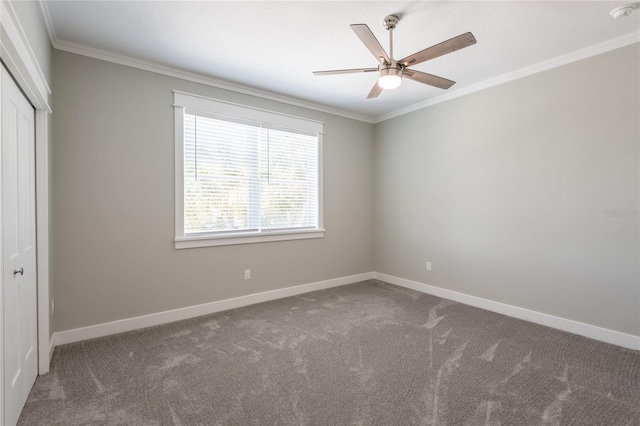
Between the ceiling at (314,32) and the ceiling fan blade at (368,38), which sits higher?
the ceiling at (314,32)

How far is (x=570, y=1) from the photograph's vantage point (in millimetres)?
2256

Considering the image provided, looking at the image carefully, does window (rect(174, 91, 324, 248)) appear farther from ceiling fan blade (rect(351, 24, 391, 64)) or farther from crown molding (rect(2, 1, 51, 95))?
ceiling fan blade (rect(351, 24, 391, 64))

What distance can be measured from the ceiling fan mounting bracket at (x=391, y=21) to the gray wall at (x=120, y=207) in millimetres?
2000

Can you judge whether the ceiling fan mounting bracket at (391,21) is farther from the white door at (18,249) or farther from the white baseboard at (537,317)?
the white baseboard at (537,317)

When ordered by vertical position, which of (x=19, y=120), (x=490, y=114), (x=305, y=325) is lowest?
(x=305, y=325)

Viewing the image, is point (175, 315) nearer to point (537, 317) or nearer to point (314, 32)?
point (314, 32)

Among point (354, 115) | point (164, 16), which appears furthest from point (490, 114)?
point (164, 16)

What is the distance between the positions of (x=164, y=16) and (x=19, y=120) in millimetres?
1263

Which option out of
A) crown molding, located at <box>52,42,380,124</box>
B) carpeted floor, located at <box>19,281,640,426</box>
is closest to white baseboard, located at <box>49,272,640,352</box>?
carpeted floor, located at <box>19,281,640,426</box>

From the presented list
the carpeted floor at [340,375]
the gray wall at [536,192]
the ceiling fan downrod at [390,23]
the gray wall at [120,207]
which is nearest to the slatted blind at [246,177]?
the gray wall at [120,207]

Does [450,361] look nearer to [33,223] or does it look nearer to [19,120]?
[33,223]

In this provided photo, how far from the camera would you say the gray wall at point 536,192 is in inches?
111

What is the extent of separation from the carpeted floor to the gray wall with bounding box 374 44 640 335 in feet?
1.64

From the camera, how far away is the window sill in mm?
3432
